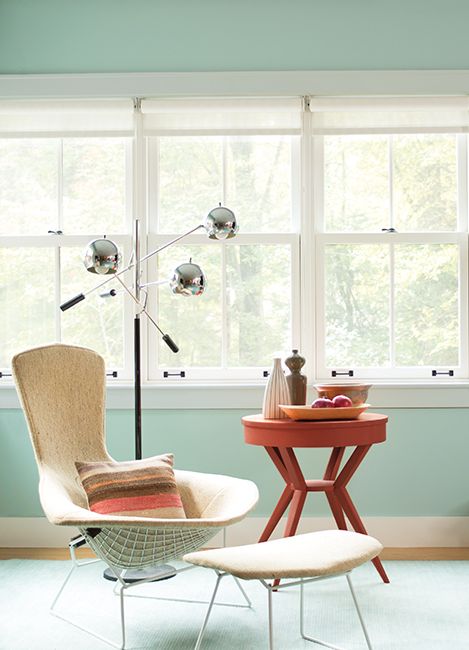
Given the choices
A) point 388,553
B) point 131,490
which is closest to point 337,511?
point 388,553

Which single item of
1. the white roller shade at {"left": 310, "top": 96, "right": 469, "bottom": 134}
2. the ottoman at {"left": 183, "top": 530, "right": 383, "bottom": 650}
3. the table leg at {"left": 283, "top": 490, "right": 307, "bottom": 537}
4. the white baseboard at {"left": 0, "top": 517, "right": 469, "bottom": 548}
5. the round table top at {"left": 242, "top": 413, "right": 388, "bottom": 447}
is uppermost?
the white roller shade at {"left": 310, "top": 96, "right": 469, "bottom": 134}

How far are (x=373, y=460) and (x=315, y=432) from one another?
3.57 ft

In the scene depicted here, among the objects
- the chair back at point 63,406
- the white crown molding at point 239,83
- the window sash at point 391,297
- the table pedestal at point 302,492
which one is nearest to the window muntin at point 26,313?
the white crown molding at point 239,83

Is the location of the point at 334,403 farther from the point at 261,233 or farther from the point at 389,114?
the point at 389,114

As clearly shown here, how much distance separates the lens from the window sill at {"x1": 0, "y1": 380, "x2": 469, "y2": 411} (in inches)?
187

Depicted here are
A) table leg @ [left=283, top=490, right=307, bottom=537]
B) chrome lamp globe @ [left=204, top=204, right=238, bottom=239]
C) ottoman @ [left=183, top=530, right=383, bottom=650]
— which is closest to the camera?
ottoman @ [left=183, top=530, right=383, bottom=650]

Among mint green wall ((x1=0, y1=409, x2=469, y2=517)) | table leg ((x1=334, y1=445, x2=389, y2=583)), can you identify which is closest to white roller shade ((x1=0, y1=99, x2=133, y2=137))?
mint green wall ((x1=0, y1=409, x2=469, y2=517))

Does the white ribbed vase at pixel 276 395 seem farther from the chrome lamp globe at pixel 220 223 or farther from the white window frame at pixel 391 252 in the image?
the white window frame at pixel 391 252

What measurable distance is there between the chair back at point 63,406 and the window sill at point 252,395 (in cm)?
81

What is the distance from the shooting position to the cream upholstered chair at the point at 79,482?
10.1 feet

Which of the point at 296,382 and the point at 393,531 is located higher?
the point at 296,382

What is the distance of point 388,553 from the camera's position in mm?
4605

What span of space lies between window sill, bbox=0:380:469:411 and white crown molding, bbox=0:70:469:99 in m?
1.53

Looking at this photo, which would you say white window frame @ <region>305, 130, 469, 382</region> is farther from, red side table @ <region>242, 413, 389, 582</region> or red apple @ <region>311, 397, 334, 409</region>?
red apple @ <region>311, 397, 334, 409</region>
